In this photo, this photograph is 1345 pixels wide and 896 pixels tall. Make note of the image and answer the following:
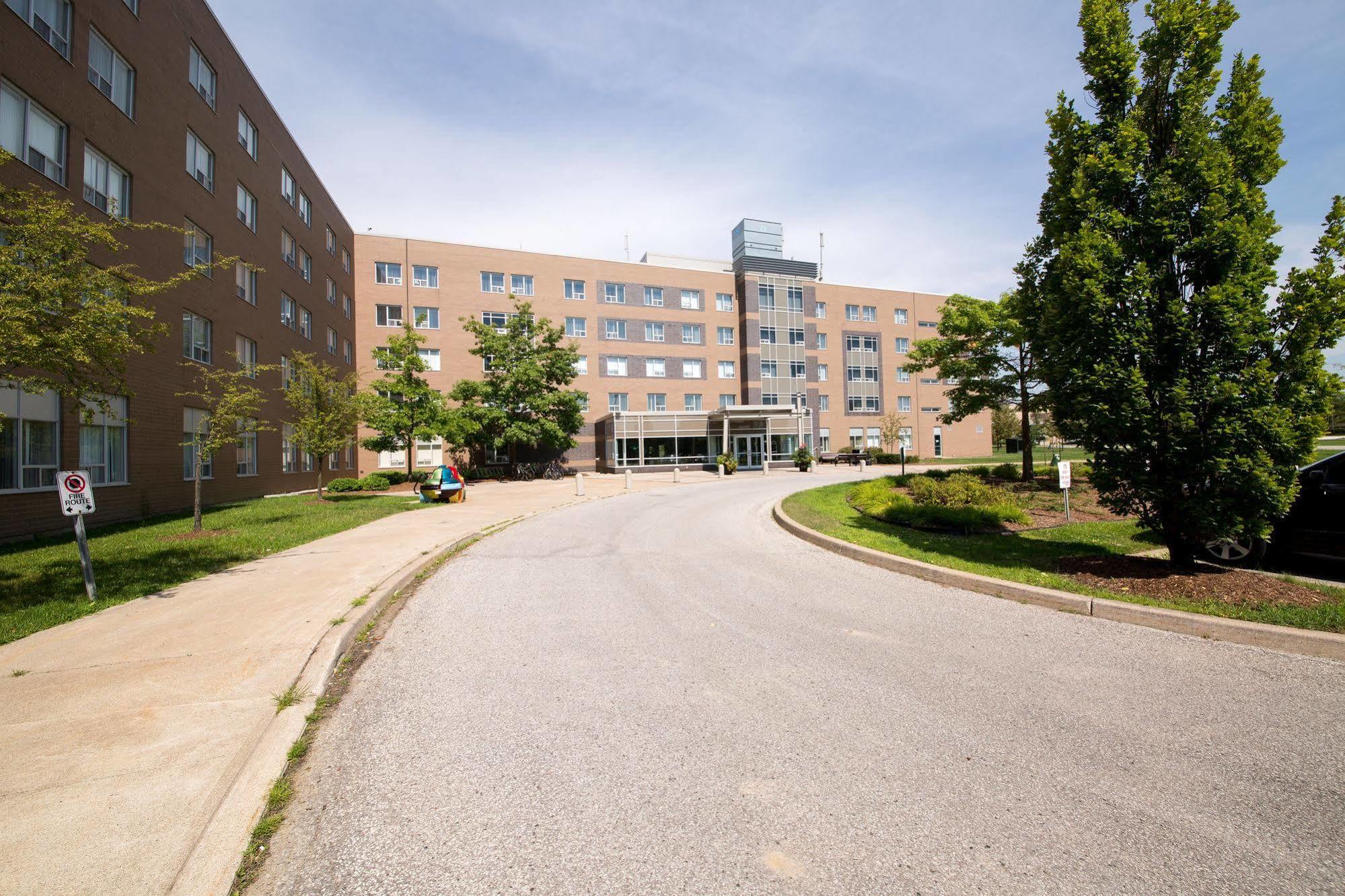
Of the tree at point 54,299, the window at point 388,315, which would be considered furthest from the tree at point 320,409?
the window at point 388,315

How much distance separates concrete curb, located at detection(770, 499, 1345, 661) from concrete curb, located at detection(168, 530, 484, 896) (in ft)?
23.2

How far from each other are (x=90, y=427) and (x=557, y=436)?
22.9 m

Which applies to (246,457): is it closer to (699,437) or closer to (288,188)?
(288,188)

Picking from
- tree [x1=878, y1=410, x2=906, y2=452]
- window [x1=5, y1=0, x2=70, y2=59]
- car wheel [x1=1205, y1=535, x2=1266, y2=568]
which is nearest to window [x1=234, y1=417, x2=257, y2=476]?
window [x1=5, y1=0, x2=70, y2=59]

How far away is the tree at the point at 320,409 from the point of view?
69.3 ft

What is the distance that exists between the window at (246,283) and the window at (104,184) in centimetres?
598

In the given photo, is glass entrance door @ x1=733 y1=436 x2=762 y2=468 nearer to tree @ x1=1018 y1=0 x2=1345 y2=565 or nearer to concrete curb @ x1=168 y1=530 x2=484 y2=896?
tree @ x1=1018 y1=0 x2=1345 y2=565

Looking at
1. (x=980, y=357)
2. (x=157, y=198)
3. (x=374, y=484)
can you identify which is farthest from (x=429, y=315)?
(x=980, y=357)

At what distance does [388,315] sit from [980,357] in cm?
3760

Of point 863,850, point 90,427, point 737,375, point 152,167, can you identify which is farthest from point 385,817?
point 737,375

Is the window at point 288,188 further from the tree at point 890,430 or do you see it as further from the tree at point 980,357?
the tree at point 890,430

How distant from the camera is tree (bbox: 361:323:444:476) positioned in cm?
3086

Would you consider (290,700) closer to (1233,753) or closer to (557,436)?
(1233,753)

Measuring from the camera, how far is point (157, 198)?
59.6ft
